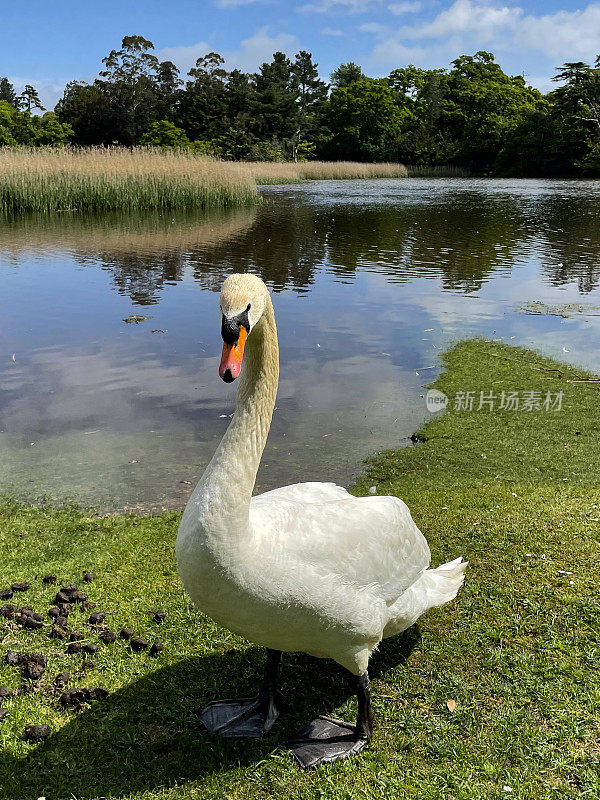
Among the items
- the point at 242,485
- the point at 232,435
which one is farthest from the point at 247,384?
the point at 242,485

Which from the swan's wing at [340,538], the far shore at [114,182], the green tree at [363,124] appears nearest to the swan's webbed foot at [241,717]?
the swan's wing at [340,538]

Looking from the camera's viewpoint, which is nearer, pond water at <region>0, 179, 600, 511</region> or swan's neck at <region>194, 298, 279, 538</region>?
swan's neck at <region>194, 298, 279, 538</region>

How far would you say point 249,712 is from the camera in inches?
142

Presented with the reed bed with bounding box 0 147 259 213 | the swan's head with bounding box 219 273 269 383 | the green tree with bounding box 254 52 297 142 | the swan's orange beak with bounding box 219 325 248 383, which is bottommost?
the swan's orange beak with bounding box 219 325 248 383

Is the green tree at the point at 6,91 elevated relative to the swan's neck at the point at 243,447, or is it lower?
elevated

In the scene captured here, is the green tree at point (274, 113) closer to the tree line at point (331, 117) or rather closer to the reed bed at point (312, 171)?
the tree line at point (331, 117)

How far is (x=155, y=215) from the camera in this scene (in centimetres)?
2850

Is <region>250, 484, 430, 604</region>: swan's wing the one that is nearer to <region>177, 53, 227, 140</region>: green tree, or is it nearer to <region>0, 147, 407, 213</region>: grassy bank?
<region>0, 147, 407, 213</region>: grassy bank

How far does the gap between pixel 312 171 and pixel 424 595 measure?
65908 millimetres

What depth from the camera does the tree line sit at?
242 ft

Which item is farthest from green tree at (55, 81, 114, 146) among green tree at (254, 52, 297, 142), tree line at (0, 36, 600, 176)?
green tree at (254, 52, 297, 142)

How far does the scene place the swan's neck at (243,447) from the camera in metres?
2.86

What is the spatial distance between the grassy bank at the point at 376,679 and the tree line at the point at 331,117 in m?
64.7

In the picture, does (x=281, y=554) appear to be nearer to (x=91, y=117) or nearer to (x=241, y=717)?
(x=241, y=717)
